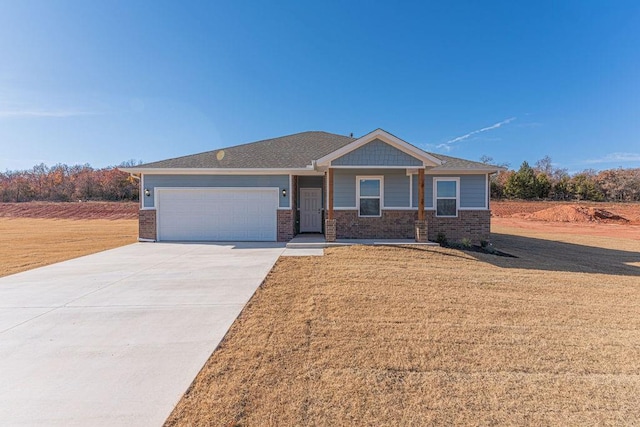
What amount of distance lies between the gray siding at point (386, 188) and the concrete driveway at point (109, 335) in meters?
5.36

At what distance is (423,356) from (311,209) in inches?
438

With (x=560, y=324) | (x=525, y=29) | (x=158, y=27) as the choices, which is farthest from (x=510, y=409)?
(x=525, y=29)

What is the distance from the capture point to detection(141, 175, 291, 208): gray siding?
40.6ft

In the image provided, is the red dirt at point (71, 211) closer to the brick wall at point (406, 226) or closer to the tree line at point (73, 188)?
the tree line at point (73, 188)

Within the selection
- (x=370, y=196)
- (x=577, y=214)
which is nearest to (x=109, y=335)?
(x=370, y=196)

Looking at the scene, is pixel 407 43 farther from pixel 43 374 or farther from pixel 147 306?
pixel 43 374

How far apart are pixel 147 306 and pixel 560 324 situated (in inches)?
255

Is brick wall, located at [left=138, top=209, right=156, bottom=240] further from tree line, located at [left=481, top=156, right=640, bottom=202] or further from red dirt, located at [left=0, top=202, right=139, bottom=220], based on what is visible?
tree line, located at [left=481, top=156, right=640, bottom=202]

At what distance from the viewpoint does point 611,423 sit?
A: 94.9 inches

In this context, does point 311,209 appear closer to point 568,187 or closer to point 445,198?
point 445,198

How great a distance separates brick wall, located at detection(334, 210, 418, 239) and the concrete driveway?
5051mm

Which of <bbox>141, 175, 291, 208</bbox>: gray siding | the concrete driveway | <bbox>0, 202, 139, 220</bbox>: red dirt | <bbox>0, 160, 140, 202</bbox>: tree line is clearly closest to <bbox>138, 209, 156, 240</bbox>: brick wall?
<bbox>141, 175, 291, 208</bbox>: gray siding

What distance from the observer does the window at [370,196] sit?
1207cm

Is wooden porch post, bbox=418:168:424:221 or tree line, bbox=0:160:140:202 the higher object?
tree line, bbox=0:160:140:202
